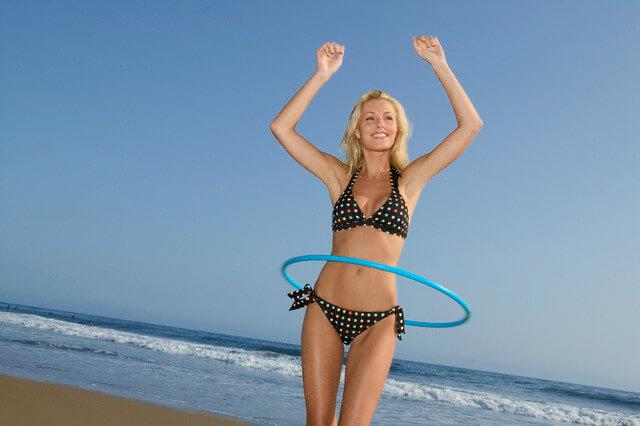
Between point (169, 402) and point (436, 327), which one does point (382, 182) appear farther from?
point (169, 402)

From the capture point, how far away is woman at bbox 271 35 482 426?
3.48 m

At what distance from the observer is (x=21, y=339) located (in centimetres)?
1600

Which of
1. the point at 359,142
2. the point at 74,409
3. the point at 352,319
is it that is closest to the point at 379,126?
the point at 359,142

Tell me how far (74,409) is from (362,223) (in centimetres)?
529

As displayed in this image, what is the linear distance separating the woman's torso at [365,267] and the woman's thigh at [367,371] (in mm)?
148

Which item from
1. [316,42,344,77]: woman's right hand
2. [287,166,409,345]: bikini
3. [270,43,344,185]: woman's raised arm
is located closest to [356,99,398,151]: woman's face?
[287,166,409,345]: bikini

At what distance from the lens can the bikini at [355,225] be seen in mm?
3533

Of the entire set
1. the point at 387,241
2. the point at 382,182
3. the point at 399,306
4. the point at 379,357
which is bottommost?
the point at 379,357

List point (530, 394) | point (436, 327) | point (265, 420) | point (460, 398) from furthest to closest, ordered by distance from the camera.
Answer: point (530, 394) → point (460, 398) → point (265, 420) → point (436, 327)

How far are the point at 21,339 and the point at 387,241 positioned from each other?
14.6m

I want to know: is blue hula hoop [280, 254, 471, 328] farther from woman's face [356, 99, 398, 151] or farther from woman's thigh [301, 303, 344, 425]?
woman's face [356, 99, 398, 151]

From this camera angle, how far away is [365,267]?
3.66 metres

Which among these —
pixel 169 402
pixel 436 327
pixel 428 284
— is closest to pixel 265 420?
pixel 169 402

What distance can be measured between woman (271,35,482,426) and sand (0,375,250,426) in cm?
439
